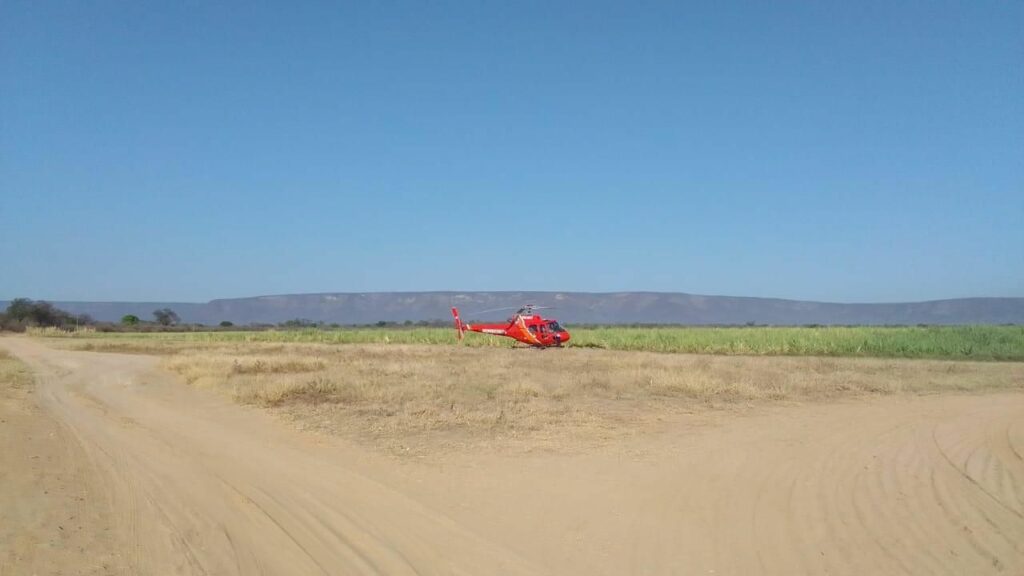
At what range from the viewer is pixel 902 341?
43.8 metres

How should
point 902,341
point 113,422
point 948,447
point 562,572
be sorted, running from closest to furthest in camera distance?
point 562,572 → point 948,447 → point 113,422 → point 902,341

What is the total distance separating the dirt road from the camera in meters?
6.82

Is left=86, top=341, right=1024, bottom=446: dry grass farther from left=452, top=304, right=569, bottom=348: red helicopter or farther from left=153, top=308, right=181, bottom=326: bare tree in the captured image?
left=153, top=308, right=181, bottom=326: bare tree

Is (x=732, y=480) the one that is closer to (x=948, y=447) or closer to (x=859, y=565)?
(x=859, y=565)

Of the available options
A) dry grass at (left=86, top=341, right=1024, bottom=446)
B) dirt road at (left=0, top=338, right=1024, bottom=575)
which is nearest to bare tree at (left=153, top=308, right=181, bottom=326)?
dry grass at (left=86, top=341, right=1024, bottom=446)

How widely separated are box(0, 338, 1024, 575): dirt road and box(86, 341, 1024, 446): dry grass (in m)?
1.61

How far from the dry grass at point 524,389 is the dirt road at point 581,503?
1605 mm

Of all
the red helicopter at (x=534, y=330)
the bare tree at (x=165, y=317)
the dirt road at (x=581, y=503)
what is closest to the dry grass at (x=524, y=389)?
the dirt road at (x=581, y=503)

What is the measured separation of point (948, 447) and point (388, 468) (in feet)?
27.0

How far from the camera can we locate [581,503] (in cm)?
881

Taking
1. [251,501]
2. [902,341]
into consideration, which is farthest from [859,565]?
[902,341]

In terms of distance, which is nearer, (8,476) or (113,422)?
(8,476)

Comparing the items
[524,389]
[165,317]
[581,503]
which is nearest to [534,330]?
[524,389]

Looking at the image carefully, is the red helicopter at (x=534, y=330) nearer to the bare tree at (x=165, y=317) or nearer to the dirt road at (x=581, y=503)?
the dirt road at (x=581, y=503)
